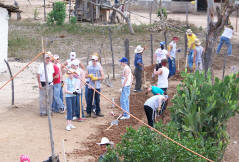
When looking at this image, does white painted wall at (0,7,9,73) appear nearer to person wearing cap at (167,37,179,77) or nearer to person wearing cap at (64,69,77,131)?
person wearing cap at (167,37,179,77)

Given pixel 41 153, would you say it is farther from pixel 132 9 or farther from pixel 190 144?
pixel 132 9

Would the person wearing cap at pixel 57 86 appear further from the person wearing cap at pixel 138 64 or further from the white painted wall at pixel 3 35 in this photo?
the white painted wall at pixel 3 35

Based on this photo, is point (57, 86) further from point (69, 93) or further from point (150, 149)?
point (150, 149)

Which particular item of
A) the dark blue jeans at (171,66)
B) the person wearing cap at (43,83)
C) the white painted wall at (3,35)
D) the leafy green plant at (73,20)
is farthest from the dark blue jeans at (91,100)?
the leafy green plant at (73,20)

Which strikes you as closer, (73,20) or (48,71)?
(48,71)

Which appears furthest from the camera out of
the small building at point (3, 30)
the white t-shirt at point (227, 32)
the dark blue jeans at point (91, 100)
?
the white t-shirt at point (227, 32)

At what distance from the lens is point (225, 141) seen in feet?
28.2

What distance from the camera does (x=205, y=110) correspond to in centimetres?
797

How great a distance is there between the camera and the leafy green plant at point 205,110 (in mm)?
7842

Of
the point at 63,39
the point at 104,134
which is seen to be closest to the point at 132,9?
the point at 63,39

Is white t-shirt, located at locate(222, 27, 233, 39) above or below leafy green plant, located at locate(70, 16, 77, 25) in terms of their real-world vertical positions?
below

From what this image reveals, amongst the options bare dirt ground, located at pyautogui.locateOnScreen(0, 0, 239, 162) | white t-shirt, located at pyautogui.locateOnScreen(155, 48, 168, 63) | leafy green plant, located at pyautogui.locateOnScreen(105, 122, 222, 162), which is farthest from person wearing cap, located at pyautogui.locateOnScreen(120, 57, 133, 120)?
leafy green plant, located at pyautogui.locateOnScreen(105, 122, 222, 162)

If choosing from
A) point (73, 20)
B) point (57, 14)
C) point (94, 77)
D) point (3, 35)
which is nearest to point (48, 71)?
point (94, 77)

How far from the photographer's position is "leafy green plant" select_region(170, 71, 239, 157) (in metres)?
7.84
